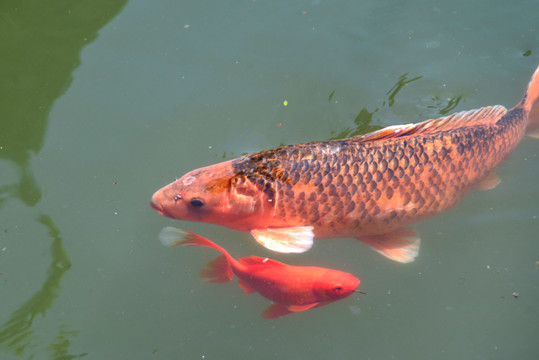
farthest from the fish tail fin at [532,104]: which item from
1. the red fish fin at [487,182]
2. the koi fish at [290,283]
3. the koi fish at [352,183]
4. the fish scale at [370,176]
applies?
the koi fish at [290,283]

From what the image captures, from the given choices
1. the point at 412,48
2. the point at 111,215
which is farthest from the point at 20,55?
the point at 412,48

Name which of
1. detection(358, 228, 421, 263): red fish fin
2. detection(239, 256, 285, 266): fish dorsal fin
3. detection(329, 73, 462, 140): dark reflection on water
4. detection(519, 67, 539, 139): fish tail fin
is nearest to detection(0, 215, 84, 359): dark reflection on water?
detection(239, 256, 285, 266): fish dorsal fin

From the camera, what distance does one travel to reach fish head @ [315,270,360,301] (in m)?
3.24

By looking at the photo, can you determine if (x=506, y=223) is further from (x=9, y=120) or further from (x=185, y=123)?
(x=9, y=120)

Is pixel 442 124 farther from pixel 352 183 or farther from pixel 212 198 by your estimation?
pixel 212 198

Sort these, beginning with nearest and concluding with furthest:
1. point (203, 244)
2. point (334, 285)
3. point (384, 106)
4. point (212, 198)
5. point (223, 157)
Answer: point (334, 285), point (212, 198), point (203, 244), point (223, 157), point (384, 106)

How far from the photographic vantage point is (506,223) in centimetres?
420

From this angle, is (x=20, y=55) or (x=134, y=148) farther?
(x=20, y=55)

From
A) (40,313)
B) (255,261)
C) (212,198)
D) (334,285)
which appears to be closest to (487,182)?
(334,285)

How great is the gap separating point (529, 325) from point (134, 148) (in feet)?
13.0

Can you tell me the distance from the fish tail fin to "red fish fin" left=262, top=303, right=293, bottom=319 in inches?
105

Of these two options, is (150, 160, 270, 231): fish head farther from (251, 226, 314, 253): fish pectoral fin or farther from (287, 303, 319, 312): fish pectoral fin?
(287, 303, 319, 312): fish pectoral fin

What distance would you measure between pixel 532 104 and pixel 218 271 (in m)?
3.13

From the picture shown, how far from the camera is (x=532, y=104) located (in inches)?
155
